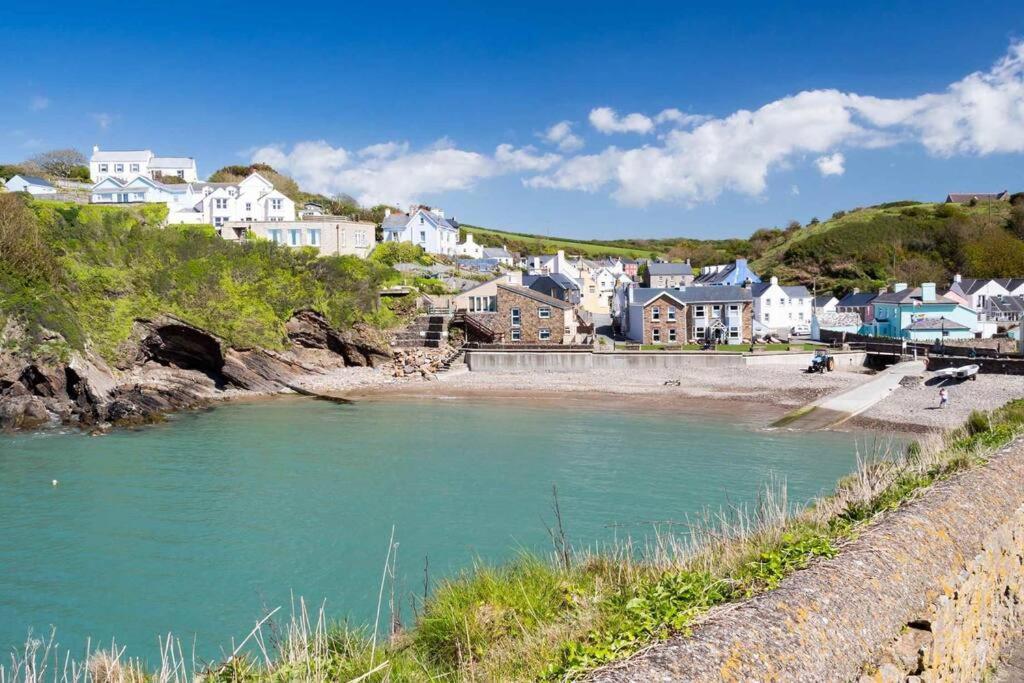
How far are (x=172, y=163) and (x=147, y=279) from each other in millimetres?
52413

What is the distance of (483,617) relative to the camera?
25.3 feet

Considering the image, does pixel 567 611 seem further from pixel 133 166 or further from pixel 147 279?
pixel 133 166

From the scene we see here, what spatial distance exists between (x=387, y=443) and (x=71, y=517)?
12897 millimetres

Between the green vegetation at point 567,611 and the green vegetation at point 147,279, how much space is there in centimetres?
3585

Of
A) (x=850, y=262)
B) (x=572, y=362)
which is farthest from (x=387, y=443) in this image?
(x=850, y=262)

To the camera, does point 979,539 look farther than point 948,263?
No

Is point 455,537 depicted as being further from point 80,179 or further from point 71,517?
point 80,179

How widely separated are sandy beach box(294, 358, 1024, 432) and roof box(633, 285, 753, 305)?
416 inches

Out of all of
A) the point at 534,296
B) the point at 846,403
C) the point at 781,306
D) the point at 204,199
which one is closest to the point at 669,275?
the point at 781,306

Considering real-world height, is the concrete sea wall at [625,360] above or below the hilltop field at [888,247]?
below

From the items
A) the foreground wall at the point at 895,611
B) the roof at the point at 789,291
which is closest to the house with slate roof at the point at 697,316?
the roof at the point at 789,291

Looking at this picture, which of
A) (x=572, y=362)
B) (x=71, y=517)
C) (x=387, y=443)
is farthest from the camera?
(x=572, y=362)

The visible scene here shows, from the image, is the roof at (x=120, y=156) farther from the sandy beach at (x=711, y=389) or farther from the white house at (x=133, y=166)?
the sandy beach at (x=711, y=389)

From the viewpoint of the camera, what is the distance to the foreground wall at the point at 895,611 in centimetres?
501
